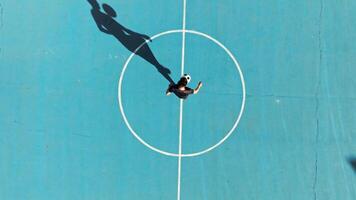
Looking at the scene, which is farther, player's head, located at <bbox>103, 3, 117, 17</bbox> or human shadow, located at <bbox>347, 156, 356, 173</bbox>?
player's head, located at <bbox>103, 3, 117, 17</bbox>

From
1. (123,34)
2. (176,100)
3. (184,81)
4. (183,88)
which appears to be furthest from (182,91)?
(123,34)

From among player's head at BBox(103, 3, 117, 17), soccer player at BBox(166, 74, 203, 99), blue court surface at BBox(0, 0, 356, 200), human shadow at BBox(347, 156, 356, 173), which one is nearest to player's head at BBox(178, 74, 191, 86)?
soccer player at BBox(166, 74, 203, 99)

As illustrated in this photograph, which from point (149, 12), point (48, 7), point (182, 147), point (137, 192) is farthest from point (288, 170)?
point (48, 7)

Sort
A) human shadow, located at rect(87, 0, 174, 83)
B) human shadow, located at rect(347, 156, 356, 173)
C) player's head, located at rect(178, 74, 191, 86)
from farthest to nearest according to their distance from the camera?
human shadow, located at rect(87, 0, 174, 83) < human shadow, located at rect(347, 156, 356, 173) < player's head, located at rect(178, 74, 191, 86)

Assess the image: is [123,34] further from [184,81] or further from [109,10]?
[184,81]

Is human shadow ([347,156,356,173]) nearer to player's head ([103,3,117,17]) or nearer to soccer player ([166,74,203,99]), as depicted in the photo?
soccer player ([166,74,203,99])

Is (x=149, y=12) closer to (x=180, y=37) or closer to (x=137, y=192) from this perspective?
(x=180, y=37)
